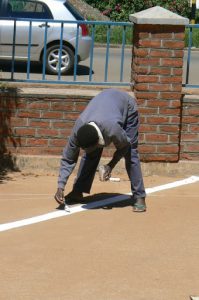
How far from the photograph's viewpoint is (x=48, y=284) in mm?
6250

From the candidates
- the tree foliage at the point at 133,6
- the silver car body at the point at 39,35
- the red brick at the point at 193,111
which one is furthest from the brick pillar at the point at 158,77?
the tree foliage at the point at 133,6

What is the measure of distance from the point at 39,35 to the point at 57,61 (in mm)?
541

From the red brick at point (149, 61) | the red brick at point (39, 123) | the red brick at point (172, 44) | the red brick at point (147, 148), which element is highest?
the red brick at point (172, 44)

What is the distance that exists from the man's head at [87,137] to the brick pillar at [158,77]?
2.08 m

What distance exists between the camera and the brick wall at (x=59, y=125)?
949 cm

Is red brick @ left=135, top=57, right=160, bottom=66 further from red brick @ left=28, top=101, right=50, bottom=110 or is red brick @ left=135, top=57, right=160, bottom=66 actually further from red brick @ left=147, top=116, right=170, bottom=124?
red brick @ left=28, top=101, right=50, bottom=110

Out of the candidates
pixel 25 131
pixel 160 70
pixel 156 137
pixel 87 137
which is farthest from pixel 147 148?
Result: pixel 87 137

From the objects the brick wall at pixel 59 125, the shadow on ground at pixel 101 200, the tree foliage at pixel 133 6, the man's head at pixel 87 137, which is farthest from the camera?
the tree foliage at pixel 133 6

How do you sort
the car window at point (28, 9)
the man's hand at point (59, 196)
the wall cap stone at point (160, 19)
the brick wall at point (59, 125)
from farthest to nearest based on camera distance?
the car window at point (28, 9), the brick wall at point (59, 125), the wall cap stone at point (160, 19), the man's hand at point (59, 196)

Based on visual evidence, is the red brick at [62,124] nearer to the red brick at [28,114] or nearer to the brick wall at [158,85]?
the red brick at [28,114]

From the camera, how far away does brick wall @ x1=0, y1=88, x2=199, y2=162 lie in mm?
9492

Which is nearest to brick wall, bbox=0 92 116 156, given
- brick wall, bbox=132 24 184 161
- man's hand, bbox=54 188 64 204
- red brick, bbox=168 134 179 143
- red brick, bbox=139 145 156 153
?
red brick, bbox=139 145 156 153

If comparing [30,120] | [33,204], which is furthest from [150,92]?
[33,204]

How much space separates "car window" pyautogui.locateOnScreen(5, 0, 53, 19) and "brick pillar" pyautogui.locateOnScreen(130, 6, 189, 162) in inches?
252
